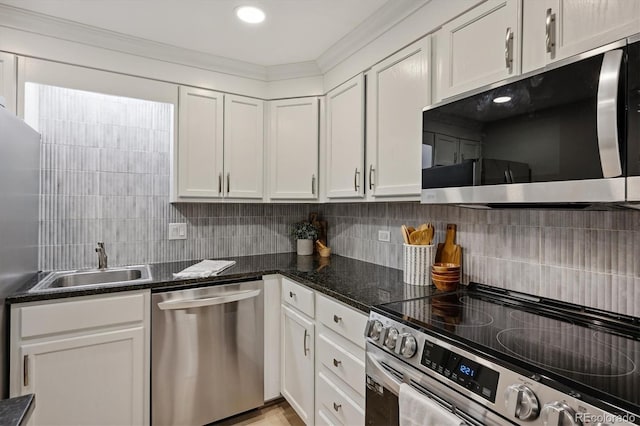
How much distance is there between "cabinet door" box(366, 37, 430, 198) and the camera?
164 centimetres

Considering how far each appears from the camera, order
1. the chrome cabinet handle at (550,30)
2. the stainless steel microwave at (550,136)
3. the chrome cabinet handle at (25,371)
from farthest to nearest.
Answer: the chrome cabinet handle at (25,371)
the chrome cabinet handle at (550,30)
the stainless steel microwave at (550,136)

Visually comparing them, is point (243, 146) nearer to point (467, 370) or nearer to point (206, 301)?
point (206, 301)

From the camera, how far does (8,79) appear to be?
5.90ft

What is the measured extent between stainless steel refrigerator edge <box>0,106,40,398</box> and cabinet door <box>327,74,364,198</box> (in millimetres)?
1664

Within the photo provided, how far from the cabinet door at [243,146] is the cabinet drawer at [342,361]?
1216mm

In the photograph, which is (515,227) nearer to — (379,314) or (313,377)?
(379,314)

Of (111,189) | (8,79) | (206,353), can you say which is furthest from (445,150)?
(8,79)

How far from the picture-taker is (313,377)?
1.89 meters

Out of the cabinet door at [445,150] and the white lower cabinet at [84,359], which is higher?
the cabinet door at [445,150]

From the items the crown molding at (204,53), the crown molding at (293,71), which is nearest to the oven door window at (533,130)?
the crown molding at (204,53)

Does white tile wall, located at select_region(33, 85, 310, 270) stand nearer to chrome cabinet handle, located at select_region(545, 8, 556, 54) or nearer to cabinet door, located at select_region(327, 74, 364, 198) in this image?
cabinet door, located at select_region(327, 74, 364, 198)

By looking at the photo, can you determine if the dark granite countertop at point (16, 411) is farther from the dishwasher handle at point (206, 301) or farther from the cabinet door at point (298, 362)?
the cabinet door at point (298, 362)

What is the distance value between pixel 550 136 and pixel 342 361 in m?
1.26

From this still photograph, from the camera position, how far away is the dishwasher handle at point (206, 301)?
75.1 inches
